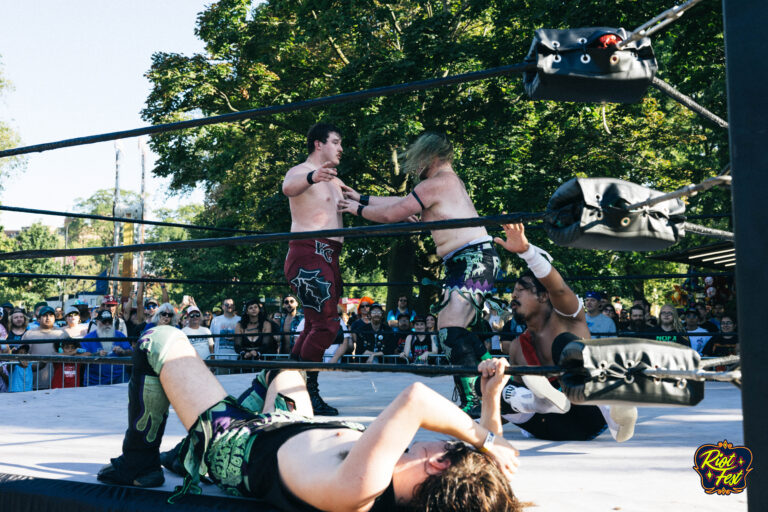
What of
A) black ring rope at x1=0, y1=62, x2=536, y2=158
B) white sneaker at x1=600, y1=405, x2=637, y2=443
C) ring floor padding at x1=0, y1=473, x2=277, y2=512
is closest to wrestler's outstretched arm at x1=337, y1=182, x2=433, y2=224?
black ring rope at x1=0, y1=62, x2=536, y2=158

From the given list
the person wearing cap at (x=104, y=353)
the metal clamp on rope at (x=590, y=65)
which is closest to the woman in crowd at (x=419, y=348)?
the person wearing cap at (x=104, y=353)

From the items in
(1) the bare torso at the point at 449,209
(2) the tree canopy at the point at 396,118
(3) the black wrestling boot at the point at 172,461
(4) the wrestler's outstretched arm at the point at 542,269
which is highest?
(2) the tree canopy at the point at 396,118

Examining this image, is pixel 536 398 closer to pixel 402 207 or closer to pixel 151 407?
pixel 402 207

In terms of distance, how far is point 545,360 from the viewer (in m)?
3.17

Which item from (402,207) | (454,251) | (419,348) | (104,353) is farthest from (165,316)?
(454,251)

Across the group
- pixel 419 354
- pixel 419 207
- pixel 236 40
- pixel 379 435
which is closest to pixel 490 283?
pixel 419 207

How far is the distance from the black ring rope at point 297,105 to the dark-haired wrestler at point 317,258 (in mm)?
1285

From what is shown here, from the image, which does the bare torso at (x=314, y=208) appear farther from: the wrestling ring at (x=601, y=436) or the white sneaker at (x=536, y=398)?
the white sneaker at (x=536, y=398)

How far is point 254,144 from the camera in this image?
1405cm

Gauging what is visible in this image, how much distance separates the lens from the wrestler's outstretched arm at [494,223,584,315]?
2.22 m

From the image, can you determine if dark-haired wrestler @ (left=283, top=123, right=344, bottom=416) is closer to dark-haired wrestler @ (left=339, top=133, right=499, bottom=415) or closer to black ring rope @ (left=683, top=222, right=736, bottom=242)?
dark-haired wrestler @ (left=339, top=133, right=499, bottom=415)

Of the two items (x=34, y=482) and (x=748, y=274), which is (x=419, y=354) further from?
(x=748, y=274)

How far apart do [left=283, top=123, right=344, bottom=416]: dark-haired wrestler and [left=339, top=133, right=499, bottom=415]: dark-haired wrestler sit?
1.05ft

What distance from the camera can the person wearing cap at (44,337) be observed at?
604 cm
